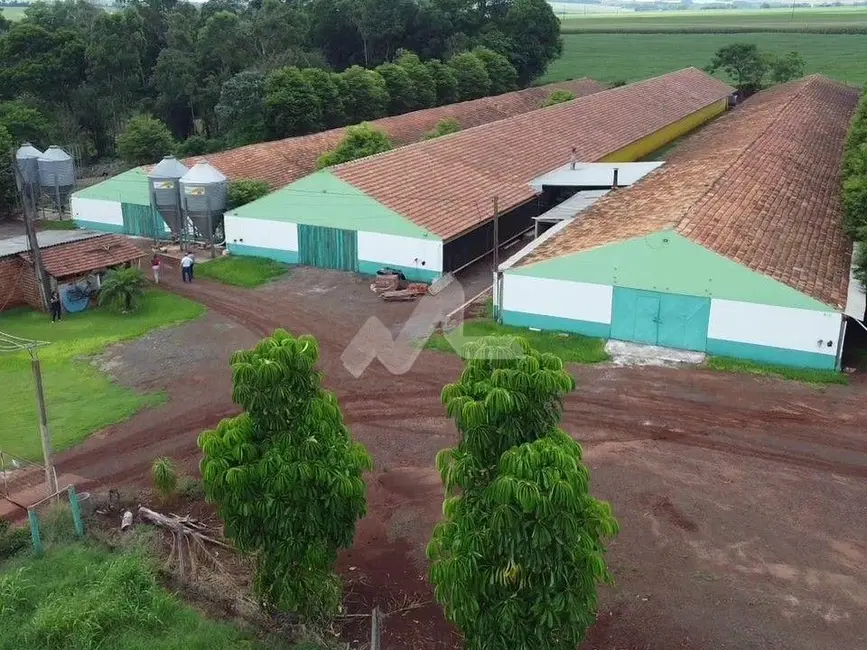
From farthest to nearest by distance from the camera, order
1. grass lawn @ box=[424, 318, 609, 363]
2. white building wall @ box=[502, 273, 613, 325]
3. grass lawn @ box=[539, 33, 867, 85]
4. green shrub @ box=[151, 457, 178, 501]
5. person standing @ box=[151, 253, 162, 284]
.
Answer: grass lawn @ box=[539, 33, 867, 85] → person standing @ box=[151, 253, 162, 284] → white building wall @ box=[502, 273, 613, 325] → grass lawn @ box=[424, 318, 609, 363] → green shrub @ box=[151, 457, 178, 501]

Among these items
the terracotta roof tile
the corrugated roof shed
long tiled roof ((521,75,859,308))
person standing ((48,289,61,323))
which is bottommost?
person standing ((48,289,61,323))

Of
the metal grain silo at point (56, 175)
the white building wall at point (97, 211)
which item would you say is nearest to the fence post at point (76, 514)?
the white building wall at point (97, 211)

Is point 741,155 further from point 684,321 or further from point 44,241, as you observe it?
point 44,241

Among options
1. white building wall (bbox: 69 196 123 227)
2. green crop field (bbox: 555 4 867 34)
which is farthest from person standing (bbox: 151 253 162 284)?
green crop field (bbox: 555 4 867 34)

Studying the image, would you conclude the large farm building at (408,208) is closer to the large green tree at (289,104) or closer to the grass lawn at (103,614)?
the large green tree at (289,104)

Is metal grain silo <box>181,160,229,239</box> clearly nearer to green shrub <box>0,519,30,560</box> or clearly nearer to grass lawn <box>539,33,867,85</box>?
green shrub <box>0,519,30,560</box>

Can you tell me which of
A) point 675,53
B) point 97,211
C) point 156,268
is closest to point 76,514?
point 156,268

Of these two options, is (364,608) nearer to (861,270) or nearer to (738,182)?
(861,270)
